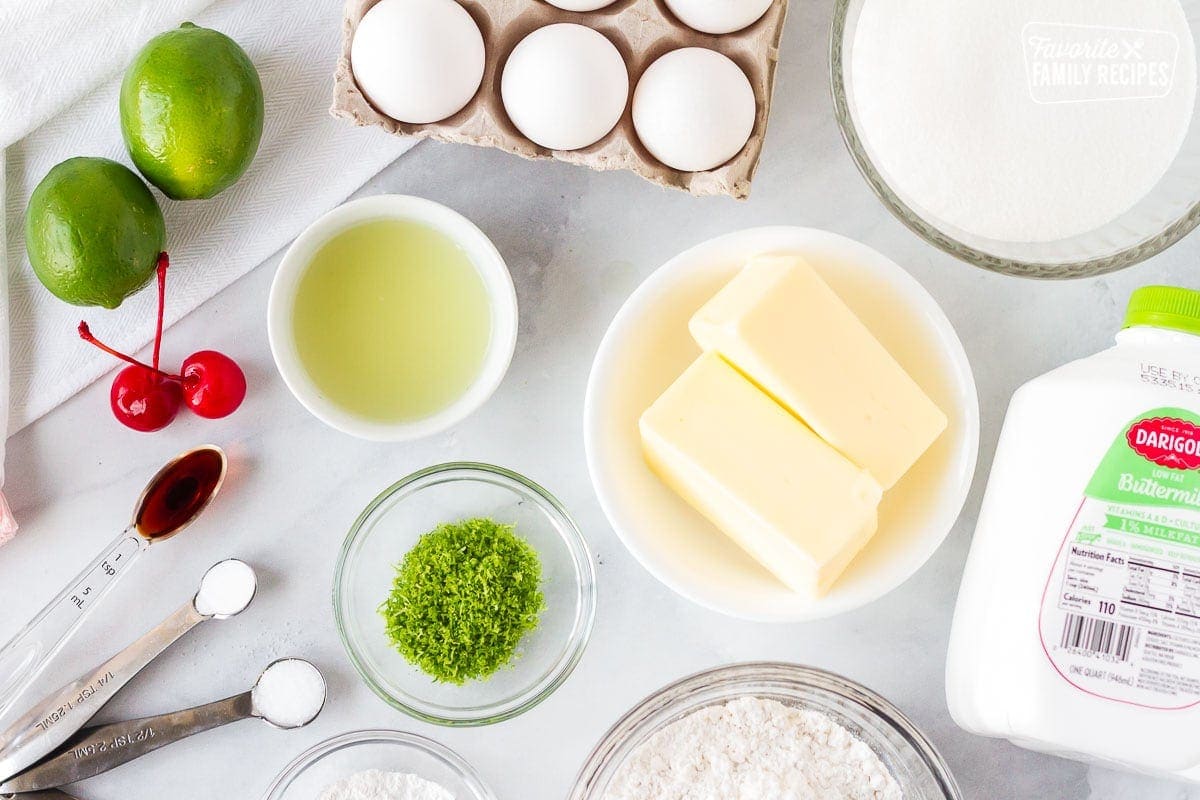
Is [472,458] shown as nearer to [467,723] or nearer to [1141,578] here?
[467,723]

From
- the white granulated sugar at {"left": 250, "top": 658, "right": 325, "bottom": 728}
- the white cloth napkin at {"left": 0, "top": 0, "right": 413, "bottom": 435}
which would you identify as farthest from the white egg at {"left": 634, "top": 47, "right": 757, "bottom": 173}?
the white granulated sugar at {"left": 250, "top": 658, "right": 325, "bottom": 728}

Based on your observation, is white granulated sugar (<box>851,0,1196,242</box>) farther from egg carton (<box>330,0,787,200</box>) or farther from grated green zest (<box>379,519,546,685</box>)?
grated green zest (<box>379,519,546,685</box>)

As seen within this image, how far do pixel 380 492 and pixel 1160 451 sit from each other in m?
0.96

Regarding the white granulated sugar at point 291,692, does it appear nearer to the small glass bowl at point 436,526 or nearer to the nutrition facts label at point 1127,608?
the small glass bowl at point 436,526

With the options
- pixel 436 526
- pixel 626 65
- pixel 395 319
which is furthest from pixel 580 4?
pixel 436 526

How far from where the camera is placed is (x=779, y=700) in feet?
4.10

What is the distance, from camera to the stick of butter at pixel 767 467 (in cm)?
113

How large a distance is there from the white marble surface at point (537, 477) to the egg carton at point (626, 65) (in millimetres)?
154

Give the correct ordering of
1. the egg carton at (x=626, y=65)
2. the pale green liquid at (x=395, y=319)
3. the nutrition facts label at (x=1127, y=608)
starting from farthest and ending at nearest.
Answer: the pale green liquid at (x=395, y=319)
the egg carton at (x=626, y=65)
the nutrition facts label at (x=1127, y=608)

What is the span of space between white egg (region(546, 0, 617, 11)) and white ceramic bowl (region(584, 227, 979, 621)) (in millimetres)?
315

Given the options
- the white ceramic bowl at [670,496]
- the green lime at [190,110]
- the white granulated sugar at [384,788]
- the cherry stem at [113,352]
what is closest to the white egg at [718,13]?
the white ceramic bowl at [670,496]

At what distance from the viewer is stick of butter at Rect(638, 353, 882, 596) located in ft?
3.70

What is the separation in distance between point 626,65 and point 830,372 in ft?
1.49

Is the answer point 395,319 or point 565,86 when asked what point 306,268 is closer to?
point 395,319
